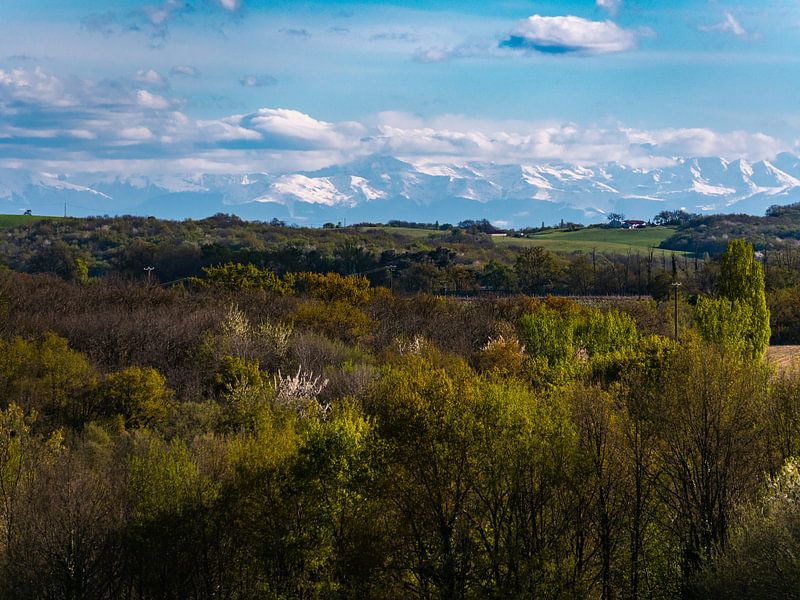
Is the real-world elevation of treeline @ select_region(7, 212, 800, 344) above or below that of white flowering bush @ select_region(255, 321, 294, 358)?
above

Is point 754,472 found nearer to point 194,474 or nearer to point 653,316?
point 194,474


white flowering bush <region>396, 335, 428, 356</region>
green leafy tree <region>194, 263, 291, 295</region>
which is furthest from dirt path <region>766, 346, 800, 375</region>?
green leafy tree <region>194, 263, 291, 295</region>

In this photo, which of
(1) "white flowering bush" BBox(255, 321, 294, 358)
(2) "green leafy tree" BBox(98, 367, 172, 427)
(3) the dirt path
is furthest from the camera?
(3) the dirt path

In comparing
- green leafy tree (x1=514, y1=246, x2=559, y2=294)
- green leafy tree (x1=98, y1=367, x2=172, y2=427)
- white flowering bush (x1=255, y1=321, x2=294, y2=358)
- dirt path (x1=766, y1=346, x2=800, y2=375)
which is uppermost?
green leafy tree (x1=514, y1=246, x2=559, y2=294)

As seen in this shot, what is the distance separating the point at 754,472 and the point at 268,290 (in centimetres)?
7219

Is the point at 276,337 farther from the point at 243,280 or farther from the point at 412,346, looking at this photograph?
the point at 243,280

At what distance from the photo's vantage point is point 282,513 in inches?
1390

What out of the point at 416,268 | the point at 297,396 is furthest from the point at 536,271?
the point at 297,396

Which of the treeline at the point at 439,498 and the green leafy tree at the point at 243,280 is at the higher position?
the green leafy tree at the point at 243,280

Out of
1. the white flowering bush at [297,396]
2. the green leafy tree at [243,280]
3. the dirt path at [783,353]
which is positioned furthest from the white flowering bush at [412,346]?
the dirt path at [783,353]

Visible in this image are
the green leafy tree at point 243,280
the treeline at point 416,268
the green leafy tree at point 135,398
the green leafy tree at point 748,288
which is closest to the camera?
the green leafy tree at point 135,398

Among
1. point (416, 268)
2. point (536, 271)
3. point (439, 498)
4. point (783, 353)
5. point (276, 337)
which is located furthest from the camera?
point (536, 271)

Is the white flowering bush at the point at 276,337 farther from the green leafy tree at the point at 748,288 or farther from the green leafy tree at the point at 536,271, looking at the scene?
the green leafy tree at the point at 536,271

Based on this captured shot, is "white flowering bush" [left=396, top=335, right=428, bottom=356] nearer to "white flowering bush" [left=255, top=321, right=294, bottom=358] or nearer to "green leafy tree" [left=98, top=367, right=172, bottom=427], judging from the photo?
"white flowering bush" [left=255, top=321, right=294, bottom=358]
